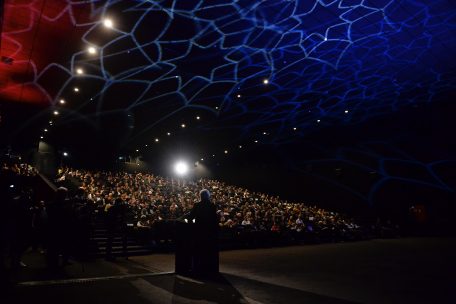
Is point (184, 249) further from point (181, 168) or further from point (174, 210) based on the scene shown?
point (181, 168)

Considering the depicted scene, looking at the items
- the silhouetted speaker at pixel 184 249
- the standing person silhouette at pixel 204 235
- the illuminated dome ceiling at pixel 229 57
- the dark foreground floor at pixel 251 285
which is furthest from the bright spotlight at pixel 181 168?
the standing person silhouette at pixel 204 235

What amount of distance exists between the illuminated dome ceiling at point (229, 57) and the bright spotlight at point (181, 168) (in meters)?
9.09

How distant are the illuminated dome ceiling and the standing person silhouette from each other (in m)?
4.01

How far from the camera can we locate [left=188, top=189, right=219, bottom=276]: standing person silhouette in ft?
16.5

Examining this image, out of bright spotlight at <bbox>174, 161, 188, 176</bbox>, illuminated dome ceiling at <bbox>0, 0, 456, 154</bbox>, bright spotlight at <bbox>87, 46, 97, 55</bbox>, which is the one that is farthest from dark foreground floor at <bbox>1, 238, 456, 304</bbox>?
bright spotlight at <bbox>174, 161, 188, 176</bbox>

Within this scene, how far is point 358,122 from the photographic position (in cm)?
1652

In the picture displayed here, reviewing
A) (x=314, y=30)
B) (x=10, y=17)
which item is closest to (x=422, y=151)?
(x=314, y=30)

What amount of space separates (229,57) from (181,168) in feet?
53.5

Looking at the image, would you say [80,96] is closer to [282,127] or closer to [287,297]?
[282,127]

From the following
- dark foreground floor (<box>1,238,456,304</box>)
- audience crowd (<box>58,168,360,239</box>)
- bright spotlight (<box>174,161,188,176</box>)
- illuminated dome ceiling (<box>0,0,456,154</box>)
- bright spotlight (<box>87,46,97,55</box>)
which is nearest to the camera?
dark foreground floor (<box>1,238,456,304</box>)

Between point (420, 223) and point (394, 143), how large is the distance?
14.9ft

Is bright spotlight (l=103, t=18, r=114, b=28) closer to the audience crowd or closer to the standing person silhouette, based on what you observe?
the standing person silhouette

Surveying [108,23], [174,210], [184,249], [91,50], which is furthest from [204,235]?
[174,210]

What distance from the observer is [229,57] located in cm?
881
